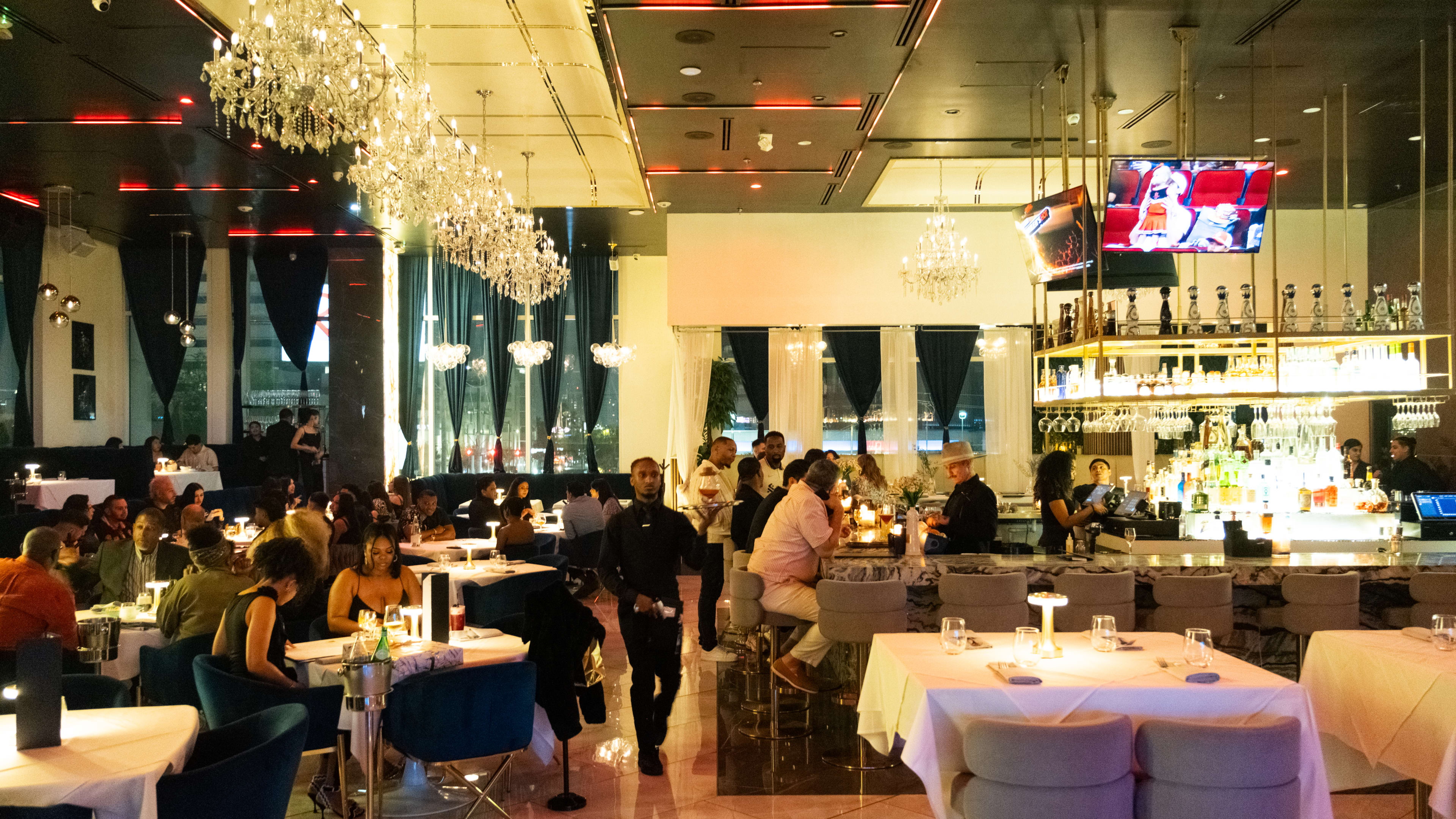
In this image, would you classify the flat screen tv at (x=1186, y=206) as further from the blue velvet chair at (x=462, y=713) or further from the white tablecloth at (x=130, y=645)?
the white tablecloth at (x=130, y=645)

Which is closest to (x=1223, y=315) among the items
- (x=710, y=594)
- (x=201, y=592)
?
(x=710, y=594)

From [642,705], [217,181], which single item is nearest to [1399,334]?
[642,705]

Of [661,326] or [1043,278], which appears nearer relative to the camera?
[1043,278]

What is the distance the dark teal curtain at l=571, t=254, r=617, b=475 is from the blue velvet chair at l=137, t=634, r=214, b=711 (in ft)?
36.3

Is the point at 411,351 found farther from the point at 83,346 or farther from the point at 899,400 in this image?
the point at 899,400

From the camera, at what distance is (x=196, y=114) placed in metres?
8.15

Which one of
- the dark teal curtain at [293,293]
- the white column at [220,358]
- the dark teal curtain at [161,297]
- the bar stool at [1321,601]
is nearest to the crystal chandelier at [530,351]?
the dark teal curtain at [293,293]

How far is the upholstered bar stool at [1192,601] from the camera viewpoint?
583 centimetres

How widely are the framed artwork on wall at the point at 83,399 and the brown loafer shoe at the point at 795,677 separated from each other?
11.5 meters

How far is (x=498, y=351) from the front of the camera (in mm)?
15922

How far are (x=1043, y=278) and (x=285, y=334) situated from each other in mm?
11602

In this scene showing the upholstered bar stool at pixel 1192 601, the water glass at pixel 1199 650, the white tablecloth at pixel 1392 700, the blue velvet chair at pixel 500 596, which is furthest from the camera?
the blue velvet chair at pixel 500 596

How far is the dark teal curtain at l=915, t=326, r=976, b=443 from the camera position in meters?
14.1

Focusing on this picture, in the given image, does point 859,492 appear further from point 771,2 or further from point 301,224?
point 301,224
